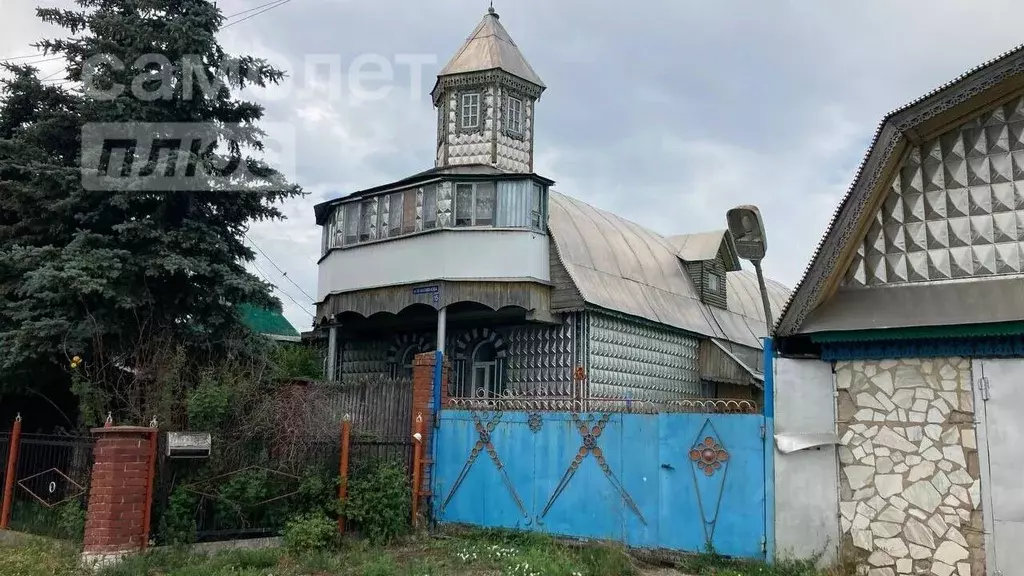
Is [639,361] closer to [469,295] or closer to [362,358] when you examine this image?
[469,295]

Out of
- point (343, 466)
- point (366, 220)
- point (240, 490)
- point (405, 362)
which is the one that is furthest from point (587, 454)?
point (405, 362)

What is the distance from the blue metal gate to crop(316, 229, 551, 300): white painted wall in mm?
4603

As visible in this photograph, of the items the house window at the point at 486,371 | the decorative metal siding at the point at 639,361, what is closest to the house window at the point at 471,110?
the house window at the point at 486,371

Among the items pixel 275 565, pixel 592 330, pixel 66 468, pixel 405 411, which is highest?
pixel 592 330

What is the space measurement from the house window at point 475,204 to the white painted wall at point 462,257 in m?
0.32

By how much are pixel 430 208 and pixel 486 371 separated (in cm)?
420

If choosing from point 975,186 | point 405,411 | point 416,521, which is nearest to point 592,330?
point 405,411

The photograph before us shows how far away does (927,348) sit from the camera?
8969mm

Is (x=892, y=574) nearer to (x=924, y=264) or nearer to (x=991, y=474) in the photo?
(x=991, y=474)

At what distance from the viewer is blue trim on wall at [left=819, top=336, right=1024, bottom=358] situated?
8.54 meters

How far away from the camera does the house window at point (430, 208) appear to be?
57.8 ft

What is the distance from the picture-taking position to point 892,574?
344 inches

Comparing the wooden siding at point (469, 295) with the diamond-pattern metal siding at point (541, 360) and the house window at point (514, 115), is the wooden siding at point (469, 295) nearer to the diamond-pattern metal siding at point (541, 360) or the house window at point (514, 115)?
the diamond-pattern metal siding at point (541, 360)

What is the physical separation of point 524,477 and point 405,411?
8.92ft
